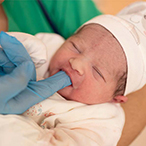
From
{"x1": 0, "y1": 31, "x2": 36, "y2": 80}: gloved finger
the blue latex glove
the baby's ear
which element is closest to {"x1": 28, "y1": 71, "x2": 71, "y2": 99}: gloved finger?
the blue latex glove

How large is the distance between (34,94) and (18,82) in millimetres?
107

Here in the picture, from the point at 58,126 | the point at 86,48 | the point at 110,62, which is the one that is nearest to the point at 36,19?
the point at 86,48

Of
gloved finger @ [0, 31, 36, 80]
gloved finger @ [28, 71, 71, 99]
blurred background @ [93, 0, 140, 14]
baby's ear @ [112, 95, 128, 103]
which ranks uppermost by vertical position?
gloved finger @ [0, 31, 36, 80]

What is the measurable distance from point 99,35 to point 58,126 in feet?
1.69

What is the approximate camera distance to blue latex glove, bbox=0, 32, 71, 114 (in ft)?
2.12

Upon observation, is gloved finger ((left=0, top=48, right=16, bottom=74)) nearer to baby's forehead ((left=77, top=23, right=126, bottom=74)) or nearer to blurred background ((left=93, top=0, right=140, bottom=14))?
baby's forehead ((left=77, top=23, right=126, bottom=74))

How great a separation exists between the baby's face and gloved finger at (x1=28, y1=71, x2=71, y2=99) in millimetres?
44

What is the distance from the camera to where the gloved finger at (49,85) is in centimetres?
76

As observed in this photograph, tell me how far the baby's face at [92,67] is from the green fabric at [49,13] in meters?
0.43

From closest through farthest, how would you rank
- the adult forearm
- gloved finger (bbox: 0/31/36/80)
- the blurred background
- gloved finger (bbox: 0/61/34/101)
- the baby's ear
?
gloved finger (bbox: 0/61/34/101) → gloved finger (bbox: 0/31/36/80) → the baby's ear → the adult forearm → the blurred background

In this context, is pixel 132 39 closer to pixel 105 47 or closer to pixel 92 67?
pixel 105 47

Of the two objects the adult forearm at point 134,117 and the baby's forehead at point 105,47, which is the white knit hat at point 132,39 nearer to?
the baby's forehead at point 105,47

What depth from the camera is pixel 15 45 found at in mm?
768

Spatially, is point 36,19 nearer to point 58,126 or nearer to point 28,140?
point 58,126
